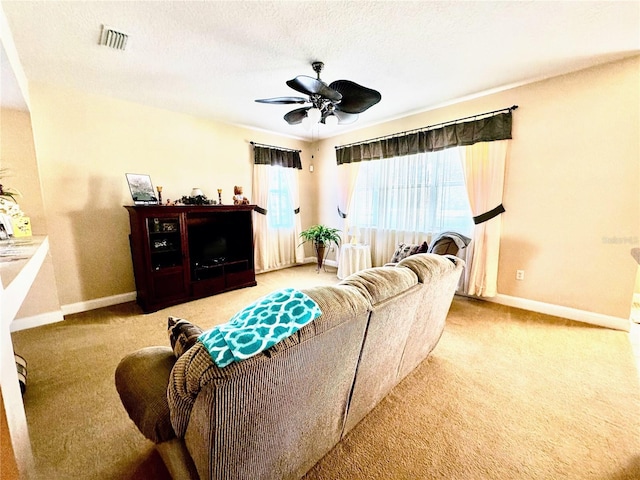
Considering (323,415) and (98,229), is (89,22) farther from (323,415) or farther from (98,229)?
(323,415)

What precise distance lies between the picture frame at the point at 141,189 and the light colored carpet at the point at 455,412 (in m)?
1.49

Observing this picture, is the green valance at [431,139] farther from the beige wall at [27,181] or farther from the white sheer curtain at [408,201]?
the beige wall at [27,181]

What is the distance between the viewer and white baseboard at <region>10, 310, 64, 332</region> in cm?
259

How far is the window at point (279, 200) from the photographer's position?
4.69 metres

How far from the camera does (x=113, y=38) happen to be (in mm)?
1979

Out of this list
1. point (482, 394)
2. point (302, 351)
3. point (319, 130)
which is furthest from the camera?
point (319, 130)

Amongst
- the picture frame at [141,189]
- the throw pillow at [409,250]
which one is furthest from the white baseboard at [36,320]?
the throw pillow at [409,250]

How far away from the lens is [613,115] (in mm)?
2420

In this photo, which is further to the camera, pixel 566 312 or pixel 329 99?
pixel 566 312

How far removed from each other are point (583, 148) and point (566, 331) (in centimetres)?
180

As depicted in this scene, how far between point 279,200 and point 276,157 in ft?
2.48

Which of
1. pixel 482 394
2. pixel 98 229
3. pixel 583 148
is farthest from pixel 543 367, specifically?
pixel 98 229

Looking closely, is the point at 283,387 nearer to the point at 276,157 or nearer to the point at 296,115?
the point at 296,115

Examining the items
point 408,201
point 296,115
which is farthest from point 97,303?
point 408,201
